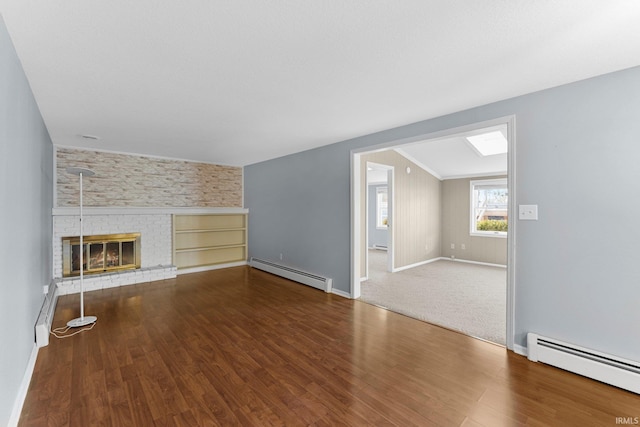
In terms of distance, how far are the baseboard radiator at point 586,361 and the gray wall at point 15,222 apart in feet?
12.1

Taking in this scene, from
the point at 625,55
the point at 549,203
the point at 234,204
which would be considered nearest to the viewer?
the point at 625,55

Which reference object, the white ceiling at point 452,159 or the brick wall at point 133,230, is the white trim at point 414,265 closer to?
the white ceiling at point 452,159

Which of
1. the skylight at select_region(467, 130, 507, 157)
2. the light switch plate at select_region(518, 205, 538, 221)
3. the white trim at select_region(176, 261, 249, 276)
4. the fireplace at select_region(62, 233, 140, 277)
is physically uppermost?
the skylight at select_region(467, 130, 507, 157)

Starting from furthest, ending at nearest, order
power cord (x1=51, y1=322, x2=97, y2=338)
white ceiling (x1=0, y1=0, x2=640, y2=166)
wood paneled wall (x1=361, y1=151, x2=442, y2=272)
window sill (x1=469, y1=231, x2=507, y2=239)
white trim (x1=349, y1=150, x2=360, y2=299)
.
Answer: window sill (x1=469, y1=231, x2=507, y2=239), wood paneled wall (x1=361, y1=151, x2=442, y2=272), white trim (x1=349, y1=150, x2=360, y2=299), power cord (x1=51, y1=322, x2=97, y2=338), white ceiling (x1=0, y1=0, x2=640, y2=166)

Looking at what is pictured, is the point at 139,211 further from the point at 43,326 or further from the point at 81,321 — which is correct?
the point at 43,326

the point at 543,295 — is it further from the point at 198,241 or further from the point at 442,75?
the point at 198,241

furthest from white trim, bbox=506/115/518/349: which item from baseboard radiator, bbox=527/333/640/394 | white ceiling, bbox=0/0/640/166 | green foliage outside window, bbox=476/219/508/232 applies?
green foliage outside window, bbox=476/219/508/232

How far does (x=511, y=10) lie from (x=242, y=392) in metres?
2.89

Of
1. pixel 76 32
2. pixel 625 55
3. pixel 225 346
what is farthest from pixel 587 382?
pixel 76 32

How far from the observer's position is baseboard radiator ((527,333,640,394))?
6.41 ft

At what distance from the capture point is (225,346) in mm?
2609

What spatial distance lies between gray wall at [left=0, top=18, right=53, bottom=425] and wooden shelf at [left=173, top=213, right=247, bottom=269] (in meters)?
3.01

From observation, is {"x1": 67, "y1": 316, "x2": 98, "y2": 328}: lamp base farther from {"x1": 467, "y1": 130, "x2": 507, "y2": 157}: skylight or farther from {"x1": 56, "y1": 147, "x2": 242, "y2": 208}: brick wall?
{"x1": 467, "y1": 130, "x2": 507, "y2": 157}: skylight

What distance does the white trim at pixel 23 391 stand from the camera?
5.34 feet
